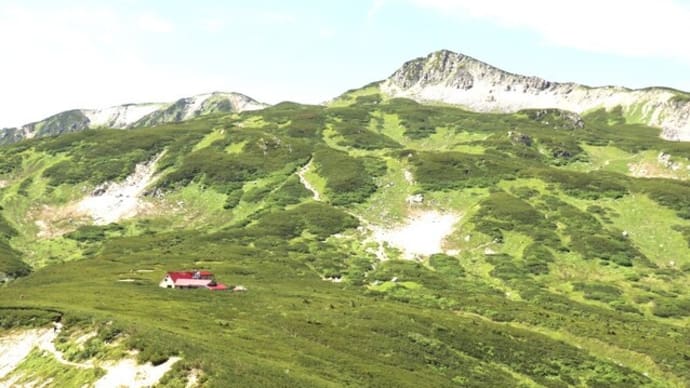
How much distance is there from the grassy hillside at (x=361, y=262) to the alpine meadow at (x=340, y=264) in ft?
1.45

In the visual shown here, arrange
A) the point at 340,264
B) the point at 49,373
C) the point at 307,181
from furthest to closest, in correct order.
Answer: the point at 307,181 → the point at 340,264 → the point at 49,373

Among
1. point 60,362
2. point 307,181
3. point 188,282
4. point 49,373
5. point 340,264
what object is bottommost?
point 340,264

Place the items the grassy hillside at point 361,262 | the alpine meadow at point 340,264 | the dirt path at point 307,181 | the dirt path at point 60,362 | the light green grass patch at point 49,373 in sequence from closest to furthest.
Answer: the dirt path at point 60,362 < the light green grass patch at point 49,373 < the alpine meadow at point 340,264 < the grassy hillside at point 361,262 < the dirt path at point 307,181

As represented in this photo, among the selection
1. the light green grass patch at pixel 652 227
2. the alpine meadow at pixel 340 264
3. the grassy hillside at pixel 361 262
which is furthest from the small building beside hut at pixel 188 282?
the light green grass patch at pixel 652 227

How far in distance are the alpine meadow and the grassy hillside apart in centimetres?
44

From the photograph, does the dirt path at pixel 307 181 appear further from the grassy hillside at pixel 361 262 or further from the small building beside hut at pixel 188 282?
the small building beside hut at pixel 188 282

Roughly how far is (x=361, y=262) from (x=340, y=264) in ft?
14.2

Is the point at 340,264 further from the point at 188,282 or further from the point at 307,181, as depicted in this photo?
the point at 307,181

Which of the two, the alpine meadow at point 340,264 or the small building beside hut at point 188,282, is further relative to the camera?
the small building beside hut at point 188,282

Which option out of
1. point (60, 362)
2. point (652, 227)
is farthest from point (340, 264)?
point (652, 227)

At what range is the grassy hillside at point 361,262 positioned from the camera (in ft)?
Answer: 162

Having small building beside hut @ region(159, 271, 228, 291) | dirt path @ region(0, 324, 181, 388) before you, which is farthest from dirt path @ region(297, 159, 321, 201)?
dirt path @ region(0, 324, 181, 388)

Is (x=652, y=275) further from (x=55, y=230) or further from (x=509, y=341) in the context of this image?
(x=55, y=230)

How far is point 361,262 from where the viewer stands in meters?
105
